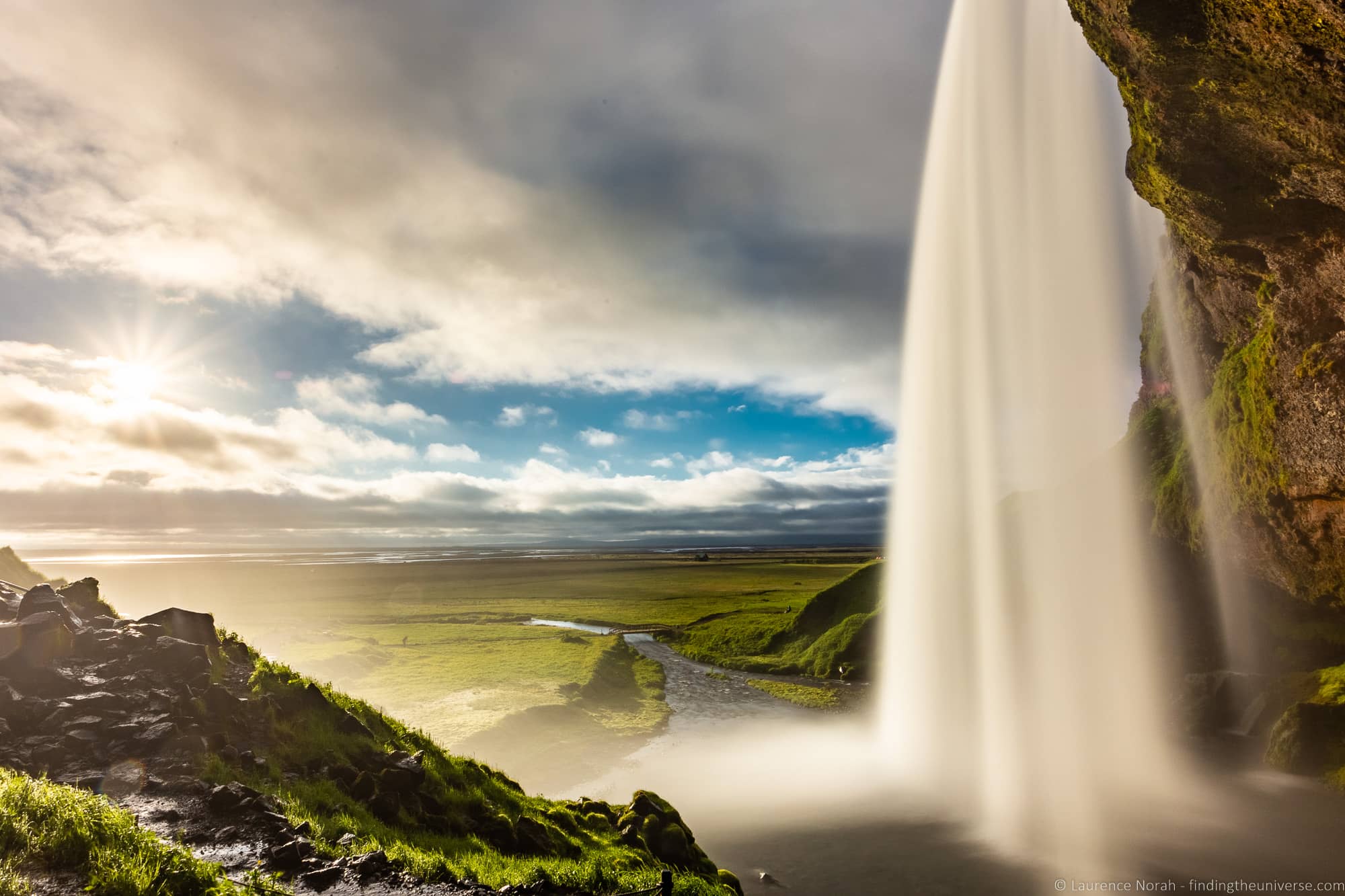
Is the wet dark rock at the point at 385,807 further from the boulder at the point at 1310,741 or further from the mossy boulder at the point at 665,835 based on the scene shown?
the boulder at the point at 1310,741

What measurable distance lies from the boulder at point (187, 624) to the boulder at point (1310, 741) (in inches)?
1694

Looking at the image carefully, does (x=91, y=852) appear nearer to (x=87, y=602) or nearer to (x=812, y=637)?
(x=87, y=602)

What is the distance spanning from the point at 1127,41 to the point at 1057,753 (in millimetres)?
31711

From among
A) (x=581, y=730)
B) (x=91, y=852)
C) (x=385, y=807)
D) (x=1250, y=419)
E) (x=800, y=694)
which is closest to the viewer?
(x=91, y=852)

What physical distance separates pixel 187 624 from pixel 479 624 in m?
63.8

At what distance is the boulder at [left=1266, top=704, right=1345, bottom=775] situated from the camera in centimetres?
2475

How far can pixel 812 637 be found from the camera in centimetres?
5878

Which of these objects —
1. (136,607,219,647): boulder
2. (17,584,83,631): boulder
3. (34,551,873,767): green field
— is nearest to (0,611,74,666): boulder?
(17,584,83,631): boulder

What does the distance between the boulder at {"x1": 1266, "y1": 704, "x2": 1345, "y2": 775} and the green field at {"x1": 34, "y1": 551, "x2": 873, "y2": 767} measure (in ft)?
98.9

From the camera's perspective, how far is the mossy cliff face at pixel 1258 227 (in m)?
17.0

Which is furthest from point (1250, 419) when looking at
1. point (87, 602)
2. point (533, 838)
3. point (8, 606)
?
point (8, 606)

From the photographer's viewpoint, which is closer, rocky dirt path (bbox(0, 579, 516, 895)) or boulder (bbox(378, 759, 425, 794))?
rocky dirt path (bbox(0, 579, 516, 895))

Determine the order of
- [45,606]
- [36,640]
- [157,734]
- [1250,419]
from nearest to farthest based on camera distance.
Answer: [157,734], [36,640], [45,606], [1250,419]

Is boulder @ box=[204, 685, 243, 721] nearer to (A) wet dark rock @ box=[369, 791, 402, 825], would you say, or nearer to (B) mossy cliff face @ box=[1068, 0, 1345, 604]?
(A) wet dark rock @ box=[369, 791, 402, 825]
